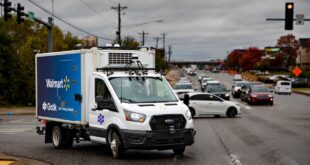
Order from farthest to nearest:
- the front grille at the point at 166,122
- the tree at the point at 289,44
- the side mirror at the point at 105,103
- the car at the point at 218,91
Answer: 1. the tree at the point at 289,44
2. the car at the point at 218,91
3. the side mirror at the point at 105,103
4. the front grille at the point at 166,122

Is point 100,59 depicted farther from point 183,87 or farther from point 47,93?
point 183,87

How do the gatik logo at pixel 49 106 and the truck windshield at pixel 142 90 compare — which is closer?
the truck windshield at pixel 142 90

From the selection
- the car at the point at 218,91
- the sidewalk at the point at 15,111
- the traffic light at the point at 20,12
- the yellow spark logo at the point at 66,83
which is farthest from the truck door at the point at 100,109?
the car at the point at 218,91

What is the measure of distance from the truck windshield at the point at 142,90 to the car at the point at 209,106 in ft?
63.2

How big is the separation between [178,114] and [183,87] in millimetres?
A: 37624

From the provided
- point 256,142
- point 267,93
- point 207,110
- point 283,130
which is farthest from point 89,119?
point 267,93

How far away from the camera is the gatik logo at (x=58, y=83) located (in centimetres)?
1753

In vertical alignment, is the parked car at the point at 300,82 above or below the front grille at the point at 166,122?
below

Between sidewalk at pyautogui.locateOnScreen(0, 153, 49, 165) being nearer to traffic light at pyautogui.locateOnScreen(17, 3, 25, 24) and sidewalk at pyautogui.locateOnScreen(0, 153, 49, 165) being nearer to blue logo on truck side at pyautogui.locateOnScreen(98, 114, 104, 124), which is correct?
blue logo on truck side at pyautogui.locateOnScreen(98, 114, 104, 124)

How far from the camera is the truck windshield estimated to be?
15758mm

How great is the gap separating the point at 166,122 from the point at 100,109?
6.35 ft

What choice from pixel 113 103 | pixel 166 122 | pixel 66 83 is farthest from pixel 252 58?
pixel 166 122

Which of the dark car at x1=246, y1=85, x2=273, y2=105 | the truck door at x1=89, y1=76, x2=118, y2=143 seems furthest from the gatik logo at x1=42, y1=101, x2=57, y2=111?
the dark car at x1=246, y1=85, x2=273, y2=105

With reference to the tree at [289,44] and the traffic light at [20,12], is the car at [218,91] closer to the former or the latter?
the traffic light at [20,12]
